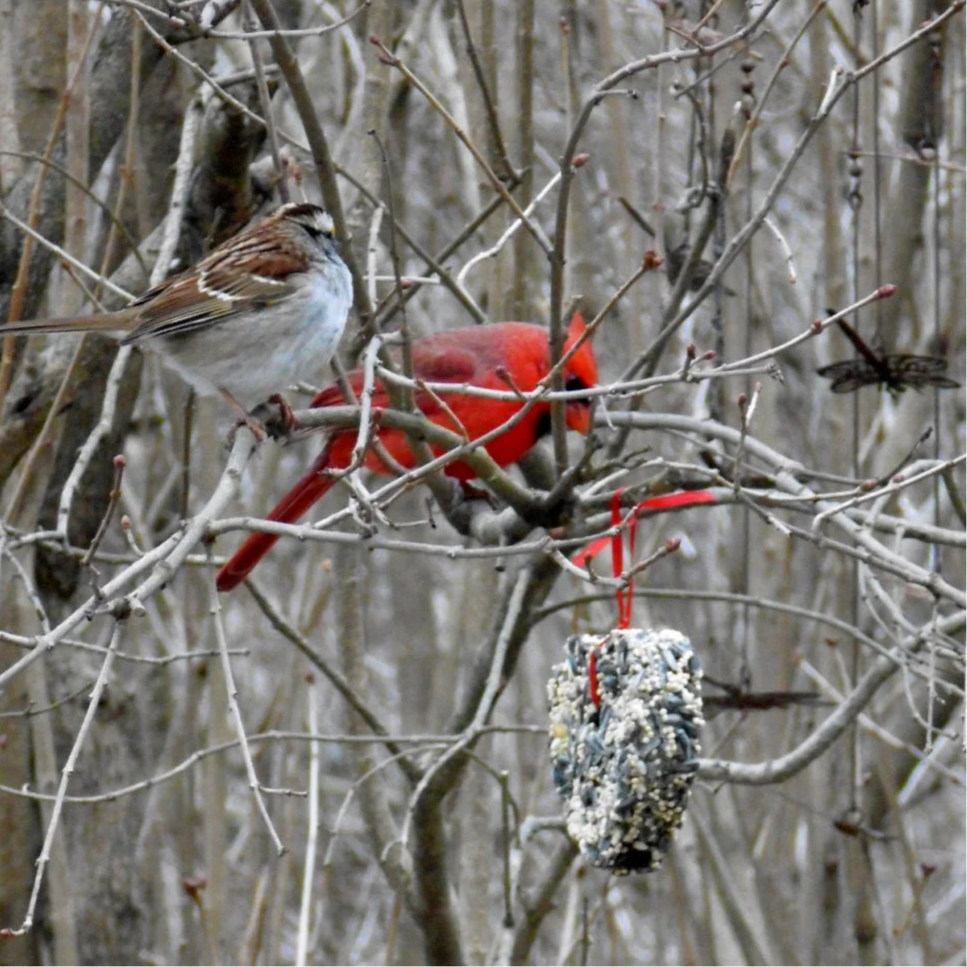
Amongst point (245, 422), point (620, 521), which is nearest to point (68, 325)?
point (245, 422)

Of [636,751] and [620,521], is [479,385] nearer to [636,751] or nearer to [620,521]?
[620,521]

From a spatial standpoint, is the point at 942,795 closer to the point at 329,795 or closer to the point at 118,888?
the point at 329,795

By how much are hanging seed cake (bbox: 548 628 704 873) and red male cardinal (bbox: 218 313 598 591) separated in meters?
0.92

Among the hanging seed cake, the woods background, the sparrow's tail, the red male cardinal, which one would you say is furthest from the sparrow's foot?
the hanging seed cake

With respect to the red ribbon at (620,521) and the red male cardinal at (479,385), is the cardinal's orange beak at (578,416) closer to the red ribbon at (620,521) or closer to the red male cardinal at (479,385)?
the red male cardinal at (479,385)

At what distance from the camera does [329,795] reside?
798 cm

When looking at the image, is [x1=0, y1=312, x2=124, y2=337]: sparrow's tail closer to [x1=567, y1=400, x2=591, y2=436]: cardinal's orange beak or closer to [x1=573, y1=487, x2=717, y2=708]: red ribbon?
[x1=573, y1=487, x2=717, y2=708]: red ribbon

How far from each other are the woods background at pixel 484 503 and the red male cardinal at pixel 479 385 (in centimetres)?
9

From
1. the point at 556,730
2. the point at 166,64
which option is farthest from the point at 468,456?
the point at 166,64

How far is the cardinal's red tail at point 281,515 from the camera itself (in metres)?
3.21

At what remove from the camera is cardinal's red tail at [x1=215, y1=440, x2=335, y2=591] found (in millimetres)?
3215

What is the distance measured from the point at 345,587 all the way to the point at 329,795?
458cm

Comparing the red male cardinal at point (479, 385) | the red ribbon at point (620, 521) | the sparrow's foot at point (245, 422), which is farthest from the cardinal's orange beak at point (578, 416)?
the sparrow's foot at point (245, 422)

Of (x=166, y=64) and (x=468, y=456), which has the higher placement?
(x=166, y=64)
